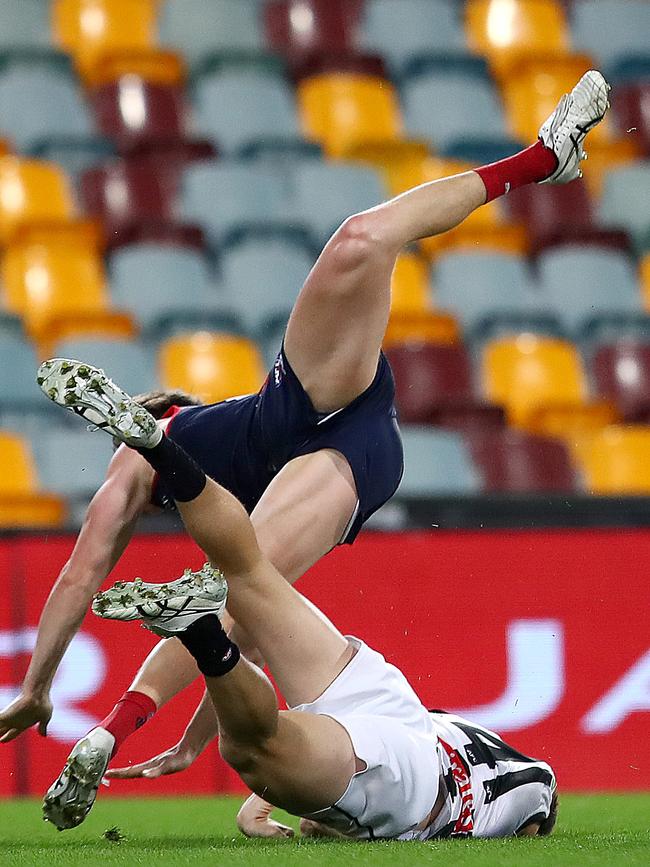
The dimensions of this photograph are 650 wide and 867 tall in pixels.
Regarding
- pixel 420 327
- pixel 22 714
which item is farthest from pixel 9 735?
pixel 420 327

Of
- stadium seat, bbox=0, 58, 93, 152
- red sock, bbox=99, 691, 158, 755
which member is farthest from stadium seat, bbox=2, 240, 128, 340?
red sock, bbox=99, 691, 158, 755

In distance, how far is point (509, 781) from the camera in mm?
3555

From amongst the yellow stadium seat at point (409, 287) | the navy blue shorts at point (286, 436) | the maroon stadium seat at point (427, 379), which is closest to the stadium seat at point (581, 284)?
the yellow stadium seat at point (409, 287)

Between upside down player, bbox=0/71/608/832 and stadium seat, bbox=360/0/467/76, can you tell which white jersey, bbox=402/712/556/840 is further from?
stadium seat, bbox=360/0/467/76

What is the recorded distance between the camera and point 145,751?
5.64m

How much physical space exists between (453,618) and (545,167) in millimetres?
2062

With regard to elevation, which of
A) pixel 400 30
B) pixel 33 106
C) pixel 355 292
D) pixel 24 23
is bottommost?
pixel 355 292

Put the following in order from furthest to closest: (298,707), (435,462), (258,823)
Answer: (435,462), (258,823), (298,707)

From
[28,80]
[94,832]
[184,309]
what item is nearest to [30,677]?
[94,832]

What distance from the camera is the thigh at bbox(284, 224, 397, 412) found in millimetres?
3779

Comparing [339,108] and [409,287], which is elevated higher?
[339,108]

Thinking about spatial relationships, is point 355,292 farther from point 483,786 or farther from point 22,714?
point 22,714

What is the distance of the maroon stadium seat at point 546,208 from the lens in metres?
9.24

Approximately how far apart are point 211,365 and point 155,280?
71cm
